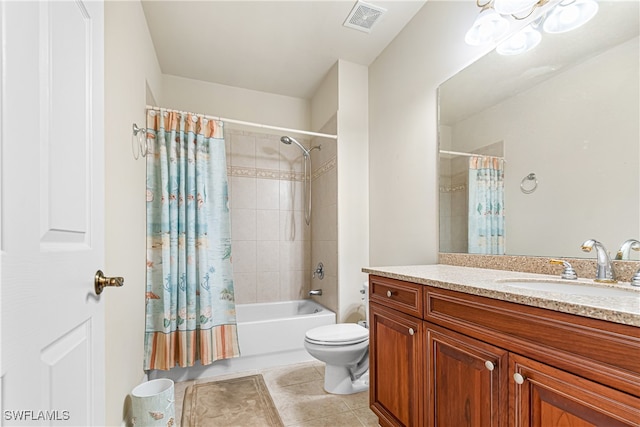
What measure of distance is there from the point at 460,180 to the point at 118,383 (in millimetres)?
1998

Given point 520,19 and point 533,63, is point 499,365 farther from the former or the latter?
point 520,19

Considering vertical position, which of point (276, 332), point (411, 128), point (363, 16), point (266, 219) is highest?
point (363, 16)

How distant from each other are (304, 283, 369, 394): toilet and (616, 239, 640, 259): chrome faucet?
4.18ft

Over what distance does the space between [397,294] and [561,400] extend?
2.27 feet

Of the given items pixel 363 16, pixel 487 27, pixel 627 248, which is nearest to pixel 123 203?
pixel 363 16

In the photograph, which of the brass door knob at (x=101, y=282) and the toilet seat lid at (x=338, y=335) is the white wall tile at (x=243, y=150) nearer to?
the toilet seat lid at (x=338, y=335)

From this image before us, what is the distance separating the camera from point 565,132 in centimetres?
123

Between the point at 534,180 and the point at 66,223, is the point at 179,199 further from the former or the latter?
the point at 534,180

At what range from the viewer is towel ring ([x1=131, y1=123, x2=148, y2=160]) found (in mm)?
1695

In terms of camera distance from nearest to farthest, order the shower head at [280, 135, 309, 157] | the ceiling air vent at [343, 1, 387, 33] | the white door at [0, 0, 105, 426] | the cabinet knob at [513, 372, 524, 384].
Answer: the white door at [0, 0, 105, 426], the cabinet knob at [513, 372, 524, 384], the ceiling air vent at [343, 1, 387, 33], the shower head at [280, 135, 309, 157]

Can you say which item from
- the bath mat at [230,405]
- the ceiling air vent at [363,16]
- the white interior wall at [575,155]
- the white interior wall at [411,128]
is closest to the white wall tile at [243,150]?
the white interior wall at [411,128]

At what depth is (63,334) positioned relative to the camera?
66 cm

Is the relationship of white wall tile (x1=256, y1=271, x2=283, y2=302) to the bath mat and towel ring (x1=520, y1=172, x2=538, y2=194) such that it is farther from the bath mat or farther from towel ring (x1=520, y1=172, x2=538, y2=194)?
towel ring (x1=520, y1=172, x2=538, y2=194)

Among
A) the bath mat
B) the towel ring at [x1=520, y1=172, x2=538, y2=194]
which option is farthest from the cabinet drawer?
the bath mat
